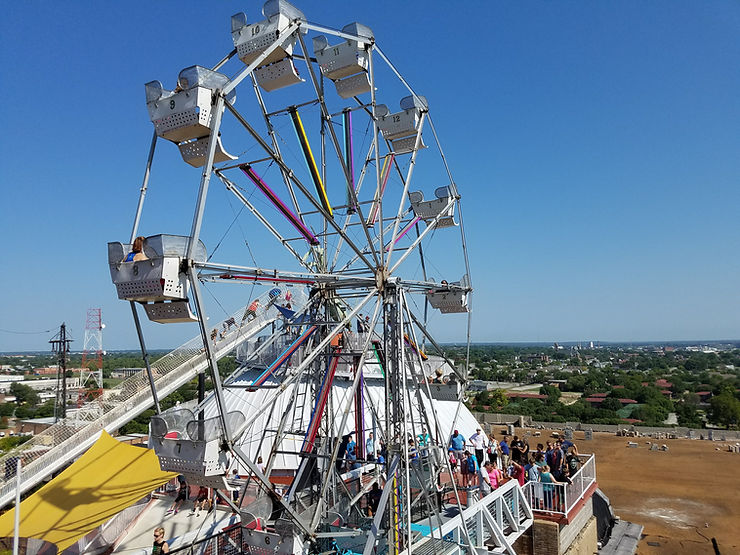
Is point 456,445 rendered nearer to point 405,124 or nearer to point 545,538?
point 545,538

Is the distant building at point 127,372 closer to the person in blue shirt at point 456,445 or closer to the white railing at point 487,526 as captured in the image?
the person in blue shirt at point 456,445

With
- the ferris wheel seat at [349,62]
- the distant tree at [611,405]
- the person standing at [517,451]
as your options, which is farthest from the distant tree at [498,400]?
the ferris wheel seat at [349,62]

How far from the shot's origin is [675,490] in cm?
2675

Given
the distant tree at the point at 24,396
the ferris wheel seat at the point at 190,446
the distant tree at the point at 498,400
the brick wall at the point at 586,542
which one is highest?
the ferris wheel seat at the point at 190,446

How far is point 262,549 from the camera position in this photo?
873 cm

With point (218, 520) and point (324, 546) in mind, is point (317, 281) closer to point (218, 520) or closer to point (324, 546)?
point (324, 546)

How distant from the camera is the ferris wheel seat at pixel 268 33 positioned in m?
9.43

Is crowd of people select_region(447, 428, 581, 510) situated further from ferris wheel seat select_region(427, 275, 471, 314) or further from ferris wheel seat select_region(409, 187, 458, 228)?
ferris wheel seat select_region(409, 187, 458, 228)

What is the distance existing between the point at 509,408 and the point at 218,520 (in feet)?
205

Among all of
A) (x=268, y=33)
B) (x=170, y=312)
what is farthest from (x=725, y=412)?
(x=170, y=312)

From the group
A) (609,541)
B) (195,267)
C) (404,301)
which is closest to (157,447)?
(195,267)

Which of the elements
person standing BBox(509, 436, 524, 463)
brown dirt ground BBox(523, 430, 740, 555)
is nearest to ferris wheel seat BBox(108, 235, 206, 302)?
person standing BBox(509, 436, 524, 463)

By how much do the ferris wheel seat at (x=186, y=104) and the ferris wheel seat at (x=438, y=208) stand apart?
8043mm

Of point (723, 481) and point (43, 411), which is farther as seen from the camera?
point (43, 411)
